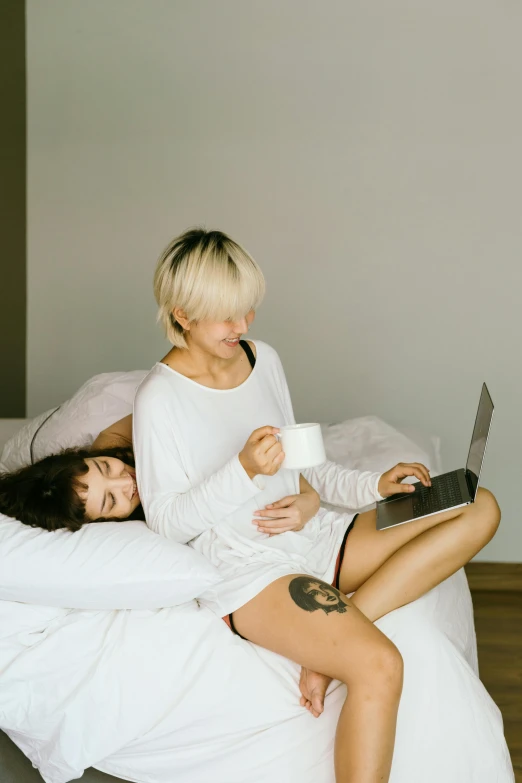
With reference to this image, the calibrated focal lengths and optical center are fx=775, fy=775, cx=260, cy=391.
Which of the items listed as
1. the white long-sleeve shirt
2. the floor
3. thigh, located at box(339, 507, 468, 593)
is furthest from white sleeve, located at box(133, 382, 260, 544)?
the floor

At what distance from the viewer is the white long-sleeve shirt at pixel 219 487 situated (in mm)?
1403

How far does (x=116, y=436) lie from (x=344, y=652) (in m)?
0.83

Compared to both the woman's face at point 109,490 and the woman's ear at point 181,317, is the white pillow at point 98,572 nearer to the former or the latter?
the woman's face at point 109,490

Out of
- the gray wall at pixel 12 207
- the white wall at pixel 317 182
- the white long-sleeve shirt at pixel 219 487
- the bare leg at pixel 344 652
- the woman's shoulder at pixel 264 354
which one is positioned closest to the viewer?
the bare leg at pixel 344 652

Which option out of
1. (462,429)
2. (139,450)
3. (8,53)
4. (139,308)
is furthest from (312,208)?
(139,450)

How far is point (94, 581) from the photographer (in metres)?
1.37

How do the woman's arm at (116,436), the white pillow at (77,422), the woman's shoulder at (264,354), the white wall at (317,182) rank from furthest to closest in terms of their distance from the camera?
the white wall at (317,182) → the white pillow at (77,422) → the woman's arm at (116,436) → the woman's shoulder at (264,354)

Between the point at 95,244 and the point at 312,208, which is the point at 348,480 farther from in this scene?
the point at 95,244

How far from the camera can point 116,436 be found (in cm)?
185

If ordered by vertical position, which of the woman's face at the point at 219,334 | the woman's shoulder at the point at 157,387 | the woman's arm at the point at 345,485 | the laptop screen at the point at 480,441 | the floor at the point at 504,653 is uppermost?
the woman's face at the point at 219,334

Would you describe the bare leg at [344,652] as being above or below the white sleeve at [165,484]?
below

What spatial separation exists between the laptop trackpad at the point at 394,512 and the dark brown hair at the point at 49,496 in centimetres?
57

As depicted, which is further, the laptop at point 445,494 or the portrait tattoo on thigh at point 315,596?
the laptop at point 445,494

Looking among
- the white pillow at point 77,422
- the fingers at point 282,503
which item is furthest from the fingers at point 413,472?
the white pillow at point 77,422
